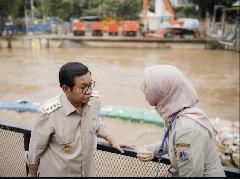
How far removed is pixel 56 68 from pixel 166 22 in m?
15.2

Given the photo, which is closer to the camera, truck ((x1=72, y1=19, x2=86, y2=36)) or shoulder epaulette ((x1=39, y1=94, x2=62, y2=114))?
shoulder epaulette ((x1=39, y1=94, x2=62, y2=114))

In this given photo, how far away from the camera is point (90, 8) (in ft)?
148

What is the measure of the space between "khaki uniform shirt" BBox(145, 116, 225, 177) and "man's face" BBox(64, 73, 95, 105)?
581 millimetres

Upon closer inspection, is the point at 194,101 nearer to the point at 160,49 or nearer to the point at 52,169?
the point at 52,169

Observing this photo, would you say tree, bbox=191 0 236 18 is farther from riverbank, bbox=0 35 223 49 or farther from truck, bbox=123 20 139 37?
truck, bbox=123 20 139 37

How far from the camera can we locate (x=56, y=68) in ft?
64.7

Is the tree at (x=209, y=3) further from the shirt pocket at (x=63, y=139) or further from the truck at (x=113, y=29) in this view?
the shirt pocket at (x=63, y=139)

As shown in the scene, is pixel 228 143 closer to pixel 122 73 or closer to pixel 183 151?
pixel 183 151

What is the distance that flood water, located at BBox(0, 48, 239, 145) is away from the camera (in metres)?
12.6

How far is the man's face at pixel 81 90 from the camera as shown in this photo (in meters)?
2.21

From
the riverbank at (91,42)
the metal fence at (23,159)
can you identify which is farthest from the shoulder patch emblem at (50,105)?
the riverbank at (91,42)

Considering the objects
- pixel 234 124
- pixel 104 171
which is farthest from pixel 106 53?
pixel 104 171

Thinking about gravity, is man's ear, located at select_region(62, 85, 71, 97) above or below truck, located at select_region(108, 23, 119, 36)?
above

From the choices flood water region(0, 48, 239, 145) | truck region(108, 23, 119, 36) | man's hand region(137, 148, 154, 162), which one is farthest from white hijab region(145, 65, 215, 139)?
truck region(108, 23, 119, 36)
